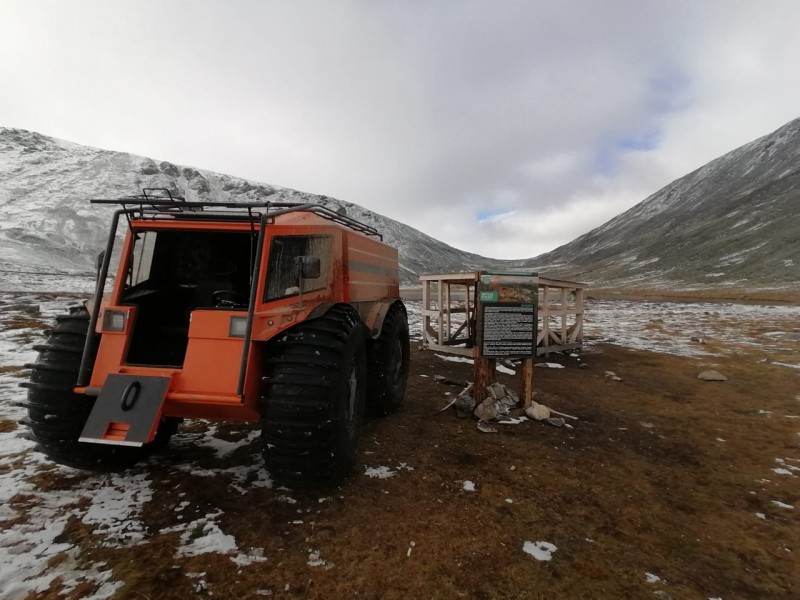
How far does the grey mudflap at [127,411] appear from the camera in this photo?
145 inches

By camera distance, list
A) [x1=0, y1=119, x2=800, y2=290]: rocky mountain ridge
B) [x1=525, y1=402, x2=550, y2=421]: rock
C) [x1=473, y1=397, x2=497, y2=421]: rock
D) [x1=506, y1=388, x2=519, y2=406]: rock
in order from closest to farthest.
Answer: [x1=473, y1=397, x2=497, y2=421]: rock, [x1=525, y1=402, x2=550, y2=421]: rock, [x1=506, y1=388, x2=519, y2=406]: rock, [x1=0, y1=119, x2=800, y2=290]: rocky mountain ridge

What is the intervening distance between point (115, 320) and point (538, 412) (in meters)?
6.63

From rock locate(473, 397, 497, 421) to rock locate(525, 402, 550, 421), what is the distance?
2.26 feet

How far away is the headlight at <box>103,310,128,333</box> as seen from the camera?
426 cm

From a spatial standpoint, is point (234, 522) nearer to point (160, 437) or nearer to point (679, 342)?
point (160, 437)

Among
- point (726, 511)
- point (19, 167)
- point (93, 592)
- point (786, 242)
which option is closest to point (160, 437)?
point (93, 592)

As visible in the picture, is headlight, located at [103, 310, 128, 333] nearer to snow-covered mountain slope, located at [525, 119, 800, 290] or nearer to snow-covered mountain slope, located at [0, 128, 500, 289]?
snow-covered mountain slope, located at [0, 128, 500, 289]

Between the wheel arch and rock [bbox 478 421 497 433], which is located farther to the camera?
rock [bbox 478 421 497 433]

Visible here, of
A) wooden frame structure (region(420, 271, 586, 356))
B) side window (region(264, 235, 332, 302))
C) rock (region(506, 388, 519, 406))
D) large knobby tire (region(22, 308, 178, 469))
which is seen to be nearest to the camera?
large knobby tire (region(22, 308, 178, 469))

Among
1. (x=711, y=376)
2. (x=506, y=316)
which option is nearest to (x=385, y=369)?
(x=506, y=316)

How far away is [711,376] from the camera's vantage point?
10.8 metres

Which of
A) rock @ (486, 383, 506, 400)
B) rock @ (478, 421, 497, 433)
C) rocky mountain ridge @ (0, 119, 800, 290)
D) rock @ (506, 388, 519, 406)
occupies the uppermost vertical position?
rocky mountain ridge @ (0, 119, 800, 290)

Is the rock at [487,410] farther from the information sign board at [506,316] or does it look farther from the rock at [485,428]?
the information sign board at [506,316]

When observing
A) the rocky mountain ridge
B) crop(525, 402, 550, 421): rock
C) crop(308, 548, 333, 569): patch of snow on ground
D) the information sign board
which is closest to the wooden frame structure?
the information sign board
